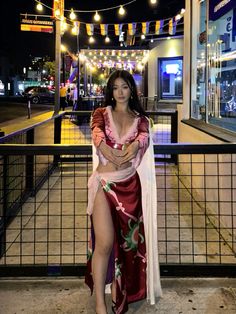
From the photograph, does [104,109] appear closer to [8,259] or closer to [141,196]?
[141,196]

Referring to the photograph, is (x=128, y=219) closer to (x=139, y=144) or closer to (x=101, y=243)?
(x=101, y=243)

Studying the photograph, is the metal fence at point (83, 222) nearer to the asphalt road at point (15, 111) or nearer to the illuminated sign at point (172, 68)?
the illuminated sign at point (172, 68)

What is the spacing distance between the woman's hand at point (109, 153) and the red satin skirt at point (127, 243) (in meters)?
0.17

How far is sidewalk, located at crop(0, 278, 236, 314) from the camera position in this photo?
3.26m

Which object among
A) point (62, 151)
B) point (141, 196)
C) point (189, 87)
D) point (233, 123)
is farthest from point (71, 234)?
point (189, 87)

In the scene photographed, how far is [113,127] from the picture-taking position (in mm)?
3016

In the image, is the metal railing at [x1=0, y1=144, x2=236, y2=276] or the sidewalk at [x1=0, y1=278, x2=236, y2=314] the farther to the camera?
the metal railing at [x1=0, y1=144, x2=236, y2=276]

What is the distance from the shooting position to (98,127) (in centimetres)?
299

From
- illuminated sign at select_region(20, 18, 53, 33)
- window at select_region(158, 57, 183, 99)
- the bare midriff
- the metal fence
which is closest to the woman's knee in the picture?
the bare midriff

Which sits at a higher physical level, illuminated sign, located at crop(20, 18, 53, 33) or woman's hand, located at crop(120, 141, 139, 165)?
illuminated sign, located at crop(20, 18, 53, 33)

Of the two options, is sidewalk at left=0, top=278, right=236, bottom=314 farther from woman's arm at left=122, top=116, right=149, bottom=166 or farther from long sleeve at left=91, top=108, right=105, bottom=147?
long sleeve at left=91, top=108, right=105, bottom=147

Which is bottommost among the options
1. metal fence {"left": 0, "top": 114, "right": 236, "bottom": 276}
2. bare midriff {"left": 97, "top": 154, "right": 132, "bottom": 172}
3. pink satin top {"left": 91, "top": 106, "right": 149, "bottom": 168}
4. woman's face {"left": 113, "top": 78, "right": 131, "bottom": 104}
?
metal fence {"left": 0, "top": 114, "right": 236, "bottom": 276}

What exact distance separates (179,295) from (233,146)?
128 centimetres

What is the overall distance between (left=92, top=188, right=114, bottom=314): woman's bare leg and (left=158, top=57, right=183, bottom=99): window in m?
20.2
